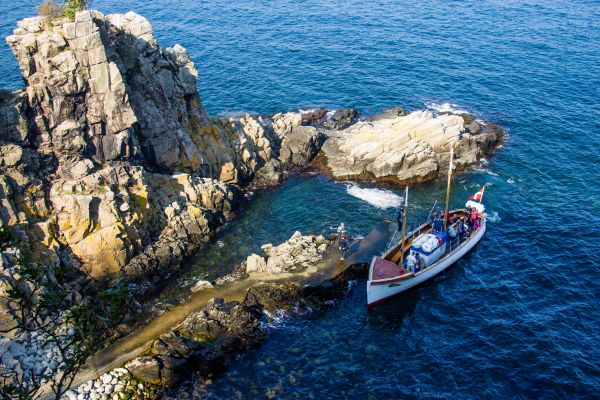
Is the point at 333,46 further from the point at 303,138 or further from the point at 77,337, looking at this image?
the point at 77,337

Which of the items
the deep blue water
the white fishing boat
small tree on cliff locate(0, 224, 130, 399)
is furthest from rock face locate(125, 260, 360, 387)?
small tree on cliff locate(0, 224, 130, 399)

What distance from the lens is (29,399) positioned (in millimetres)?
22922

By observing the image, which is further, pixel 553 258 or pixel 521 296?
pixel 553 258

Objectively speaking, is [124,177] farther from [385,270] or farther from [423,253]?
[423,253]

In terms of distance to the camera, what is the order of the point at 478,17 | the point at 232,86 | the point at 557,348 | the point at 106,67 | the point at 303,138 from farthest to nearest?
the point at 478,17
the point at 232,86
the point at 303,138
the point at 106,67
the point at 557,348

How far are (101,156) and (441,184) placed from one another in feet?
126

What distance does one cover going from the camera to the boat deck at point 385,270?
154ft

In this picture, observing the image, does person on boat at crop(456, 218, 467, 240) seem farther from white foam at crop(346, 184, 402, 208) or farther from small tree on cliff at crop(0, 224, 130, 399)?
small tree on cliff at crop(0, 224, 130, 399)

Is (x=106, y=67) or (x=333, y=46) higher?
(x=106, y=67)

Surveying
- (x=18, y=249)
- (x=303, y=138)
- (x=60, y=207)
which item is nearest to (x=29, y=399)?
(x=18, y=249)

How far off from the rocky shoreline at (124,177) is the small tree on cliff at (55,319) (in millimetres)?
950

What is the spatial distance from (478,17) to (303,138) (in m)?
66.5

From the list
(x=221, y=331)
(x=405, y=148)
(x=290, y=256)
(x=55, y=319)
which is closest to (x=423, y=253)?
(x=290, y=256)

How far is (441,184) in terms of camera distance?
2534 inches
